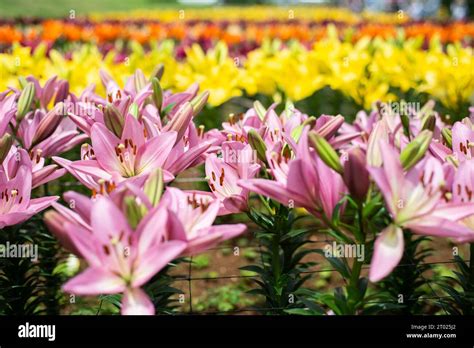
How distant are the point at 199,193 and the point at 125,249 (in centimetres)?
31

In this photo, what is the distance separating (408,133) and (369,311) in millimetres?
775

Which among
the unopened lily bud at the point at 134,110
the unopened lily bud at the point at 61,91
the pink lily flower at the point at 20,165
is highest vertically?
the unopened lily bud at the point at 61,91

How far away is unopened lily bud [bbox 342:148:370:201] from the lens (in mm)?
1034

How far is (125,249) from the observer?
985mm

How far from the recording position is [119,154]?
1308mm

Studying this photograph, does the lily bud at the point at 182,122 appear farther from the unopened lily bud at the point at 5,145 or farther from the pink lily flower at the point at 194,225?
the unopened lily bud at the point at 5,145

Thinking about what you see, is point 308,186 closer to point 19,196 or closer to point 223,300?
point 19,196

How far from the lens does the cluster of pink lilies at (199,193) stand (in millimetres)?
973

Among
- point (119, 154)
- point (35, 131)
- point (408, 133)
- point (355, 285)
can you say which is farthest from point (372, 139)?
point (35, 131)

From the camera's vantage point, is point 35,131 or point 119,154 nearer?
point 119,154

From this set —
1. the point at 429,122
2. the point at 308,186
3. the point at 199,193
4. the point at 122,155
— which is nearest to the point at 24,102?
the point at 122,155

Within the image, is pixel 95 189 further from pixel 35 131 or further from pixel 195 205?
pixel 35 131

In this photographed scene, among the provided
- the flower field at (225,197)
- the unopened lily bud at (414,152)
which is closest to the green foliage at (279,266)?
the flower field at (225,197)

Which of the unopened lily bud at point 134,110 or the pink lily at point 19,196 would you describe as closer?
the pink lily at point 19,196
